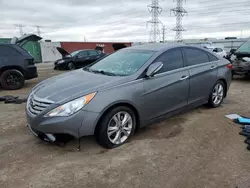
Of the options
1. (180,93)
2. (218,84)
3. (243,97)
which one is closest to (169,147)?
(180,93)

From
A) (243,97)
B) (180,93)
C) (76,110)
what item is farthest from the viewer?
(243,97)

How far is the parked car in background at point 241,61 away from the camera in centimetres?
834

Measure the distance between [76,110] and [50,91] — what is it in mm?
608

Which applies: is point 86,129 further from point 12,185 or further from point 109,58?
point 109,58

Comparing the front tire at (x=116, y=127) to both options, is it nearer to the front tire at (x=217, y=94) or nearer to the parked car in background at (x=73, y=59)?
the front tire at (x=217, y=94)

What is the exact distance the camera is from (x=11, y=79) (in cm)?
804

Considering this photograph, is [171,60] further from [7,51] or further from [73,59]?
[73,59]

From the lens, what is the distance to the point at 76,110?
291 centimetres

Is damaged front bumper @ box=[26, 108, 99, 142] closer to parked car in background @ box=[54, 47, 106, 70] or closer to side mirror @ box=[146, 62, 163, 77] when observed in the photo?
side mirror @ box=[146, 62, 163, 77]

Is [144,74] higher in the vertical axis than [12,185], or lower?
higher

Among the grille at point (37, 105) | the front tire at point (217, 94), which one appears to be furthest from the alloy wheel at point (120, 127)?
the front tire at point (217, 94)

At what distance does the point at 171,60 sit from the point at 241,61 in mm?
5764

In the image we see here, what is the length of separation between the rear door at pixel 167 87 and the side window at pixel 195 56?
0.73 feet

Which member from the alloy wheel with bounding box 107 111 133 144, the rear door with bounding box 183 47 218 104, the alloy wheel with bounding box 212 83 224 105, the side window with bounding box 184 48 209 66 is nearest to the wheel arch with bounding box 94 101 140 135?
the alloy wheel with bounding box 107 111 133 144
